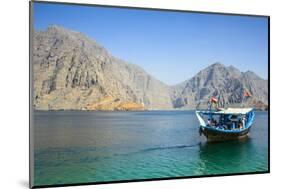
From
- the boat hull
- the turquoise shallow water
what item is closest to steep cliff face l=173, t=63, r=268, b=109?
the turquoise shallow water

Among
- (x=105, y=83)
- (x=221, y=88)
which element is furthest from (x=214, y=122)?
(x=105, y=83)

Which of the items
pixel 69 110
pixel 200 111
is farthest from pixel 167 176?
pixel 69 110

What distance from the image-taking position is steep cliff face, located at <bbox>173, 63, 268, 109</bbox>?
17.6ft

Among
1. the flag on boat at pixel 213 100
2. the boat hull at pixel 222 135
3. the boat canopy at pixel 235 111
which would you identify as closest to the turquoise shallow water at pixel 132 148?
the boat hull at pixel 222 135

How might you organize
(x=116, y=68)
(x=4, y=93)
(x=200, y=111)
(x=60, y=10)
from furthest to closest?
(x=200, y=111) → (x=116, y=68) → (x=60, y=10) → (x=4, y=93)

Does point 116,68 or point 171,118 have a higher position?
point 116,68

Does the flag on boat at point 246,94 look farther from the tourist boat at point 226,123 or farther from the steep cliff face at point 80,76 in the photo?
the steep cliff face at point 80,76

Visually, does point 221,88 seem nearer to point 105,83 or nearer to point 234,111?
point 234,111

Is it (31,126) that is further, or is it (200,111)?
(200,111)

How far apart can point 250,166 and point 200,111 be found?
0.88m

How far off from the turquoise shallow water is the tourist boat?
0.09m

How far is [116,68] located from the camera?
5.12 metres

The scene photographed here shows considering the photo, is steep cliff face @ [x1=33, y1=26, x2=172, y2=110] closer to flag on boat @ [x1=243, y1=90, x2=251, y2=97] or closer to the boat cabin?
the boat cabin
